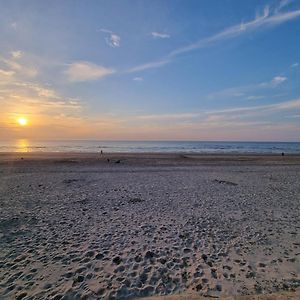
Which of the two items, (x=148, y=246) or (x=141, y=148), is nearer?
(x=148, y=246)

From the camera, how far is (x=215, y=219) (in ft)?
25.4

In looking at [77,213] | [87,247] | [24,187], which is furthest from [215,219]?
[24,187]

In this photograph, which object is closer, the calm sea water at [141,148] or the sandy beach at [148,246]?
the sandy beach at [148,246]

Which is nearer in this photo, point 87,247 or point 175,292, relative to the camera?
point 175,292

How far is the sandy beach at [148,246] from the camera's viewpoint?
412cm

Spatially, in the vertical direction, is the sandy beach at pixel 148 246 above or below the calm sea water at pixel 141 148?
below

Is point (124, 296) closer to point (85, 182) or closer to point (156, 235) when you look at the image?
point (156, 235)

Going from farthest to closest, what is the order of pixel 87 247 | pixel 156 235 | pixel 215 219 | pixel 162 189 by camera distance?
pixel 162 189, pixel 215 219, pixel 156 235, pixel 87 247

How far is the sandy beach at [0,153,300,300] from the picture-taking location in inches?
162

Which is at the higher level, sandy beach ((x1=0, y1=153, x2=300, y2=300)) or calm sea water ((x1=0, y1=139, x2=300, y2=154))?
calm sea water ((x1=0, y1=139, x2=300, y2=154))

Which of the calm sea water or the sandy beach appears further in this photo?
the calm sea water

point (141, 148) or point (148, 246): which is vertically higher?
point (141, 148)

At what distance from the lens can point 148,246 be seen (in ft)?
18.7

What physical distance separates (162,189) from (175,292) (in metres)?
8.42
